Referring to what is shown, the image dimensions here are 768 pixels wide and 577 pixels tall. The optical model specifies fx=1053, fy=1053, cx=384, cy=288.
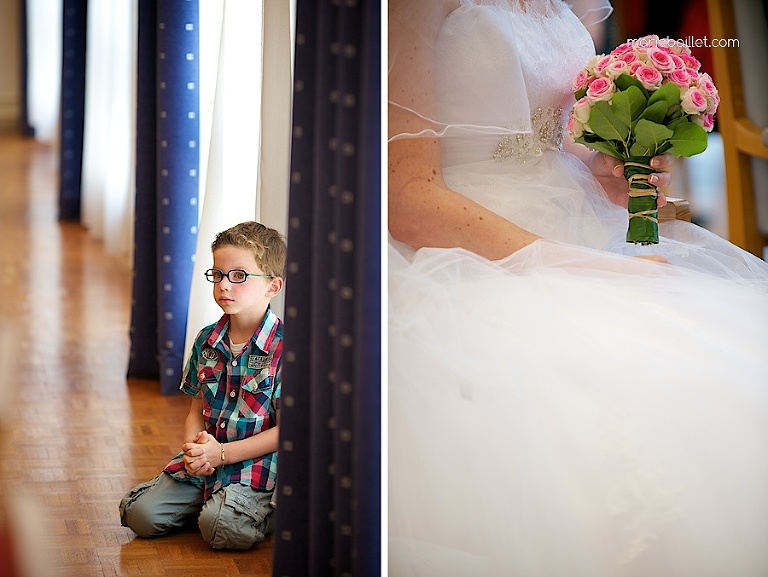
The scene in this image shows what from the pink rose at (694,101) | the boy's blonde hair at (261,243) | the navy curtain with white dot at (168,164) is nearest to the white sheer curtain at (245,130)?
the navy curtain with white dot at (168,164)

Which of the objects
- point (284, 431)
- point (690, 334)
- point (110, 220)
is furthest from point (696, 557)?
point (110, 220)

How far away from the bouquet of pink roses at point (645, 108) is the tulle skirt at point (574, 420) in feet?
0.64

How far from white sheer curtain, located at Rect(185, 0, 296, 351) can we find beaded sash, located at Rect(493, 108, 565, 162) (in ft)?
2.44

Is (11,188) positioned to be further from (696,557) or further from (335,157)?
(696,557)

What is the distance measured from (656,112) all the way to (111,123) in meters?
4.59

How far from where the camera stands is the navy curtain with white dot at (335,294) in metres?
1.60

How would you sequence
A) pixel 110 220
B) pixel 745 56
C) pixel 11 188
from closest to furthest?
pixel 11 188 < pixel 745 56 < pixel 110 220

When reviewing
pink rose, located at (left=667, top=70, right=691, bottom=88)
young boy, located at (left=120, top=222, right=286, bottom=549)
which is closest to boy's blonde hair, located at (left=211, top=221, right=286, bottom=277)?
young boy, located at (left=120, top=222, right=286, bottom=549)

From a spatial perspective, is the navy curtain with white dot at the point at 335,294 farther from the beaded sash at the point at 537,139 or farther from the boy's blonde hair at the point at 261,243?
the boy's blonde hair at the point at 261,243

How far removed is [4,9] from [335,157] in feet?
2.95

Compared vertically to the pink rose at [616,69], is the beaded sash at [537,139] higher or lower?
lower

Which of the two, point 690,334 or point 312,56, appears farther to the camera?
point 690,334

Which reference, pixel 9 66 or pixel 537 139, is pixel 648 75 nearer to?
pixel 537 139

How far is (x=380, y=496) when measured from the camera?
5.45 feet
